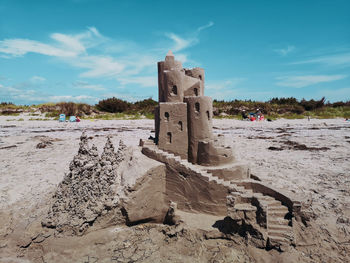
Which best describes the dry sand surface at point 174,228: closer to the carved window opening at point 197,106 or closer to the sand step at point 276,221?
the sand step at point 276,221

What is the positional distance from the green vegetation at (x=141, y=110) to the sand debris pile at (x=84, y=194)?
3311 centimetres

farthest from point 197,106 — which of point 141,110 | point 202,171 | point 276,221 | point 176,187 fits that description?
point 141,110

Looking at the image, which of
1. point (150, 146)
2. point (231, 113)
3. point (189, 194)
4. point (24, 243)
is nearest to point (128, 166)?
point (150, 146)

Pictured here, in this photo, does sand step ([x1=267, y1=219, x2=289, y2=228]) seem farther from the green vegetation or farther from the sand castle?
the green vegetation

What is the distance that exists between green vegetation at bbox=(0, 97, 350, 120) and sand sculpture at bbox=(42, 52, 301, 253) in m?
32.5

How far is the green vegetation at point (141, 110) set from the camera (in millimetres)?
43375

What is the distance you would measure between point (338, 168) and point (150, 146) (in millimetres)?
12589

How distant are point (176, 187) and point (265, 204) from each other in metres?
3.43

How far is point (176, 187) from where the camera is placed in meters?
9.45

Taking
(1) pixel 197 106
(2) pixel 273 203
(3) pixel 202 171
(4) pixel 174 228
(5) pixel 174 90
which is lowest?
(4) pixel 174 228

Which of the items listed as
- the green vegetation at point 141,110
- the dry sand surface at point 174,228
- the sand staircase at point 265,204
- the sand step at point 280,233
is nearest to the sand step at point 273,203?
the sand staircase at point 265,204

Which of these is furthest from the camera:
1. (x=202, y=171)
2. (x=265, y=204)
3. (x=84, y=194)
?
(x=202, y=171)

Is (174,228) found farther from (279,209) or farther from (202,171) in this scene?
(279,209)

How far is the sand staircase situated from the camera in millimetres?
7477
